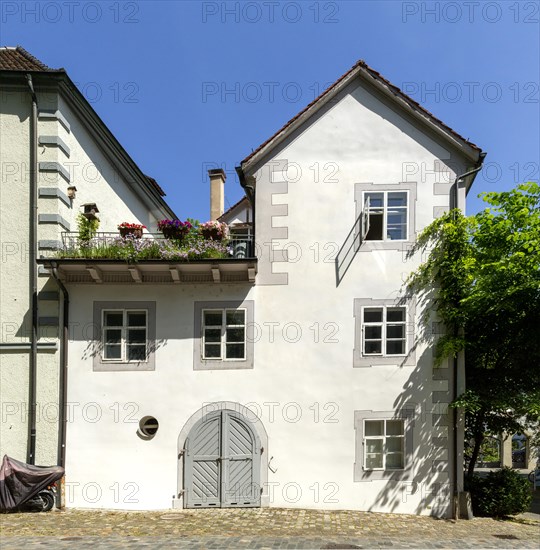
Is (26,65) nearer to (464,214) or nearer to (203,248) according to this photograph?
(203,248)

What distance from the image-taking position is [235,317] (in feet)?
39.8

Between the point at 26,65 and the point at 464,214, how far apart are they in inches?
480

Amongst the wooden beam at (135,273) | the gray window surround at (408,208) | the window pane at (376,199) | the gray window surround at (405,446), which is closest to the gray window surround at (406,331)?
the gray window surround at (405,446)

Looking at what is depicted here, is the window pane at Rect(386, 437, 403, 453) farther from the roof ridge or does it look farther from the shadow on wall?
the roof ridge

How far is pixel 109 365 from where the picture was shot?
39.0ft

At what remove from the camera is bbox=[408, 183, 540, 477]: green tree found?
11055mm

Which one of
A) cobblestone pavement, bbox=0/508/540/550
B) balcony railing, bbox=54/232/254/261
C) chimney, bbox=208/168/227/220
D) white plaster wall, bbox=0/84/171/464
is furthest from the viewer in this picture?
chimney, bbox=208/168/227/220

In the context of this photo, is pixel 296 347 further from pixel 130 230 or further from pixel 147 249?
pixel 130 230

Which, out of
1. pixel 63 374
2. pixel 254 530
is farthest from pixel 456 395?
pixel 63 374

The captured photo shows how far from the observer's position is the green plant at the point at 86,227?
1201 cm

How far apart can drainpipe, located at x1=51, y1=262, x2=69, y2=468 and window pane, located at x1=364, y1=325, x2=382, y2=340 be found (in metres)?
7.64

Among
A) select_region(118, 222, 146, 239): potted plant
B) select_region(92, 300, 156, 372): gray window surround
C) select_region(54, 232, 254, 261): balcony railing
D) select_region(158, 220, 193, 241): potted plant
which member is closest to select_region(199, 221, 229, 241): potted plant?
select_region(54, 232, 254, 261): balcony railing

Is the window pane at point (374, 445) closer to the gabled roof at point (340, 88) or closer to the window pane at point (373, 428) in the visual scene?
the window pane at point (373, 428)

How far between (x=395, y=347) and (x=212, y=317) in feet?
15.7
